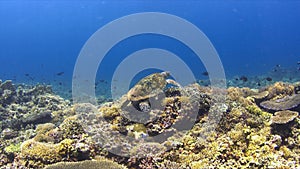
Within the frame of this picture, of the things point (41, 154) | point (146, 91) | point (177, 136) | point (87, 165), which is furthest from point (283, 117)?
point (41, 154)

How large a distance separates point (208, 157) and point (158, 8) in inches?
6163

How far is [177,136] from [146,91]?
192 centimetres

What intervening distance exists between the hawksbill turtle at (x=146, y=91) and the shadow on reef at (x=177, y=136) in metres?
0.04

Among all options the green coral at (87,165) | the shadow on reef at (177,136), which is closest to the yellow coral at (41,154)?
the shadow on reef at (177,136)

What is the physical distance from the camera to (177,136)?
715cm

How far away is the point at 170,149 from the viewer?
6559 mm

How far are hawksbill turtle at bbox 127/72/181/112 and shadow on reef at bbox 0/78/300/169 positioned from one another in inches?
1.6

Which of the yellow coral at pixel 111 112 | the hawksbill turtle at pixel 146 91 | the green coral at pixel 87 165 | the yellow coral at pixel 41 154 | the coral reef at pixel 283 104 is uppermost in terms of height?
the hawksbill turtle at pixel 146 91

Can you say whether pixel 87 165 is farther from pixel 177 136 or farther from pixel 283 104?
pixel 283 104

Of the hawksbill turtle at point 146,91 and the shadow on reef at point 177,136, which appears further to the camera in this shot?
the hawksbill turtle at point 146,91

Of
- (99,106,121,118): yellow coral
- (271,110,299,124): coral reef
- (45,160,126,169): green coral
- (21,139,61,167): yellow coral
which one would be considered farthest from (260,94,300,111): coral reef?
(21,139,61,167): yellow coral

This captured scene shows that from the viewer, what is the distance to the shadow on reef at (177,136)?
606 centimetres

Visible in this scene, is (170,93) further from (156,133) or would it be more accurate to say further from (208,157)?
(208,157)

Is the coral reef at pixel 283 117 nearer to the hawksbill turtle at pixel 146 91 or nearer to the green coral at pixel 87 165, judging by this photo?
the hawksbill turtle at pixel 146 91
